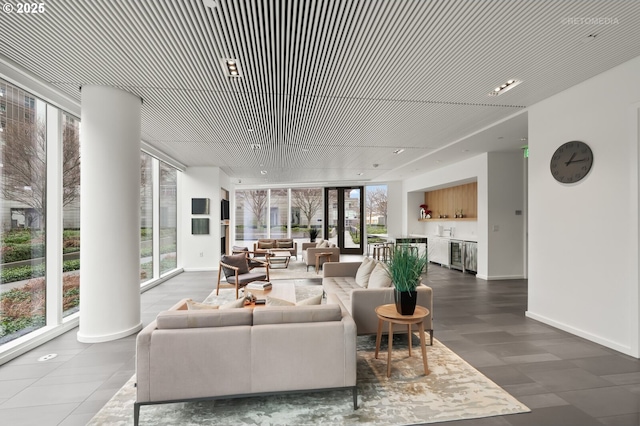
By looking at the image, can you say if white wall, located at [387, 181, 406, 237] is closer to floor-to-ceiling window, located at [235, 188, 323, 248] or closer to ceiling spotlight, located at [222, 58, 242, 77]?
floor-to-ceiling window, located at [235, 188, 323, 248]

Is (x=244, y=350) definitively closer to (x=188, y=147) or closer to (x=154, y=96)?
(x=154, y=96)

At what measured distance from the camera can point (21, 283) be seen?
3.46 metres

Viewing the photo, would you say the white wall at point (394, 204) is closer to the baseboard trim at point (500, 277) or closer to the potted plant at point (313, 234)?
the potted plant at point (313, 234)

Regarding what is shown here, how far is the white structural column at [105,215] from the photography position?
3.63 m

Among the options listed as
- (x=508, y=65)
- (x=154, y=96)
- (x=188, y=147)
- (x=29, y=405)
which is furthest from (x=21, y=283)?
(x=508, y=65)

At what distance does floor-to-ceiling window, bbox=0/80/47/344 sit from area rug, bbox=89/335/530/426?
187 centimetres

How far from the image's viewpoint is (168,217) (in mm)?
8086

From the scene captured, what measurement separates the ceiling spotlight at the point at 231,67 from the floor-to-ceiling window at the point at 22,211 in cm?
235

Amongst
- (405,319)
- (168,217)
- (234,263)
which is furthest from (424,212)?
(405,319)

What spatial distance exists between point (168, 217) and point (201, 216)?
2.79 feet

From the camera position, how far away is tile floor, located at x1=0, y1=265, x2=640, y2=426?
2301 millimetres

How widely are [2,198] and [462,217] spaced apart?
9592 millimetres

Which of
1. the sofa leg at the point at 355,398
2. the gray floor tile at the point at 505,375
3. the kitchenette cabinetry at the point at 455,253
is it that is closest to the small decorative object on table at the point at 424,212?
the kitchenette cabinetry at the point at 455,253

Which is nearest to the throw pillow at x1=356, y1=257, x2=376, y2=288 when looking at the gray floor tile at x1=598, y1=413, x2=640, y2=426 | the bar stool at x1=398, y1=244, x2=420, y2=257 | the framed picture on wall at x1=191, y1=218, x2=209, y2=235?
the bar stool at x1=398, y1=244, x2=420, y2=257
